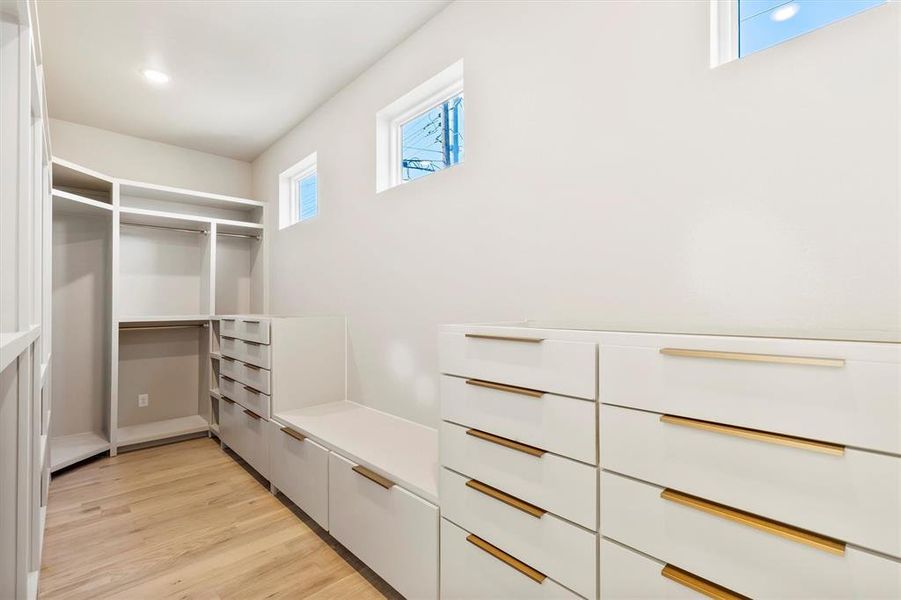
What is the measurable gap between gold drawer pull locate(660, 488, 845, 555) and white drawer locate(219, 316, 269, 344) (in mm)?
2375

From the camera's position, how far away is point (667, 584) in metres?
0.98

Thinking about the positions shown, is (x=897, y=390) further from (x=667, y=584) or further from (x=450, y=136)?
(x=450, y=136)

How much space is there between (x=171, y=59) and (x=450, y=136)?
1.80m

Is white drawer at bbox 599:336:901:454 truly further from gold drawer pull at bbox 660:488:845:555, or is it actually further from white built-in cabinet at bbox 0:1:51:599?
white built-in cabinet at bbox 0:1:51:599

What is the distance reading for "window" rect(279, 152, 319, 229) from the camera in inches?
152

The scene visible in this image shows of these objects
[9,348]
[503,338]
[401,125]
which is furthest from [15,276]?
[401,125]

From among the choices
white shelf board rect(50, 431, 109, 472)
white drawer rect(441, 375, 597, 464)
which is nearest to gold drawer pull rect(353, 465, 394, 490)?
white drawer rect(441, 375, 597, 464)

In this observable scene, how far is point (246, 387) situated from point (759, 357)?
2.98 m

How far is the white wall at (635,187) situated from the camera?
112cm

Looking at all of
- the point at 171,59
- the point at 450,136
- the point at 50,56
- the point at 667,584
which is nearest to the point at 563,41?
the point at 450,136

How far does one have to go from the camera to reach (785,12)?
133 cm

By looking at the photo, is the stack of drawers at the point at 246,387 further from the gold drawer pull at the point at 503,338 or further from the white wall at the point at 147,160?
the gold drawer pull at the point at 503,338

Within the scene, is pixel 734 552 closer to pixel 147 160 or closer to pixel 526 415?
pixel 526 415

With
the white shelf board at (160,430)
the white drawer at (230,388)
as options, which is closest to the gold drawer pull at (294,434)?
the white drawer at (230,388)
